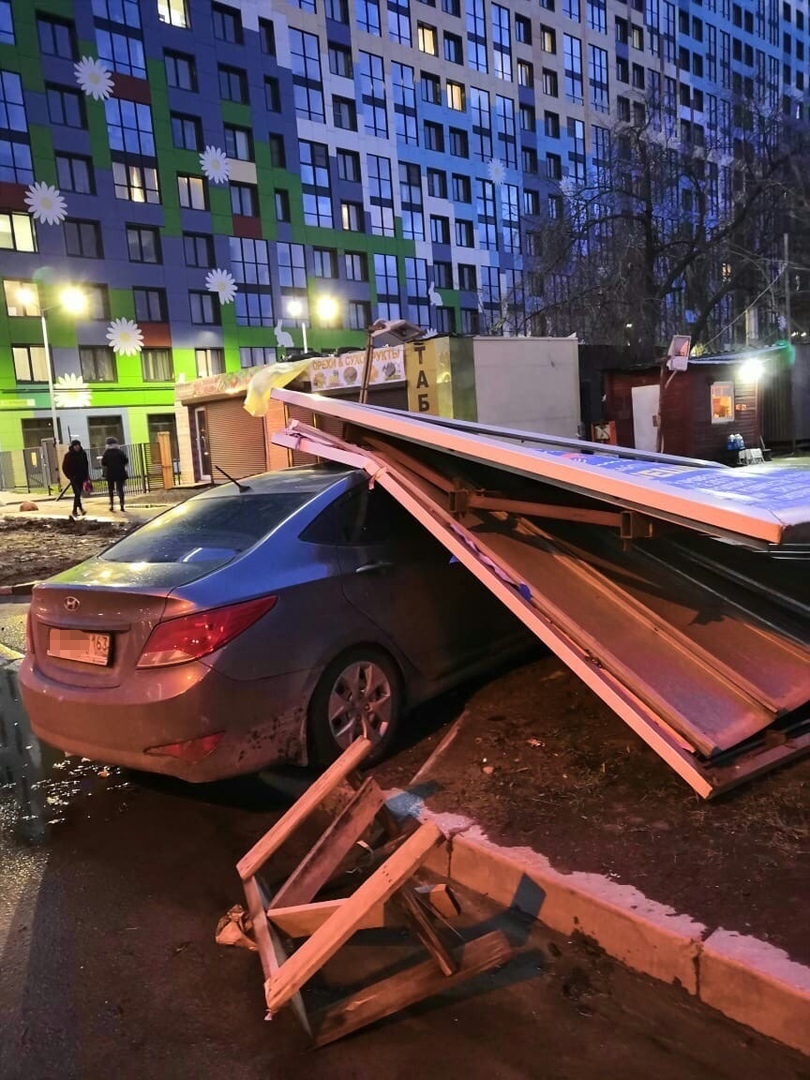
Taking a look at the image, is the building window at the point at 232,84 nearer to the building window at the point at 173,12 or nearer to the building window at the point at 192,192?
the building window at the point at 173,12

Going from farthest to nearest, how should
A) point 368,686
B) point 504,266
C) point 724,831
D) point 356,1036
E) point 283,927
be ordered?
point 504,266 < point 368,686 < point 724,831 < point 283,927 < point 356,1036

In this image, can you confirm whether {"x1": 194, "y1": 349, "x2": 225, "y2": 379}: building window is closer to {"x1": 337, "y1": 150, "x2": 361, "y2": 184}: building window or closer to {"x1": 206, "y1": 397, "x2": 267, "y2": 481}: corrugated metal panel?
{"x1": 337, "y1": 150, "x2": 361, "y2": 184}: building window

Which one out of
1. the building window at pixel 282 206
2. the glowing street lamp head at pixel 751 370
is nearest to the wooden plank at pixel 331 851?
the glowing street lamp head at pixel 751 370

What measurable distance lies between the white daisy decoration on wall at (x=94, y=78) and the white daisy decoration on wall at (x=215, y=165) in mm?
5189

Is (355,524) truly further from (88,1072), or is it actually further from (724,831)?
(88,1072)

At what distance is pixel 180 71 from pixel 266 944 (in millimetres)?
46789

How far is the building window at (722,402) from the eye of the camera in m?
20.4

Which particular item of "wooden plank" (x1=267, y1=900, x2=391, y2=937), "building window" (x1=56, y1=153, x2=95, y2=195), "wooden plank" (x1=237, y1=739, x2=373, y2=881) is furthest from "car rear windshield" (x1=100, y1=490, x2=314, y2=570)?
"building window" (x1=56, y1=153, x2=95, y2=195)

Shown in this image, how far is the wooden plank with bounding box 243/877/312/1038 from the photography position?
2377mm

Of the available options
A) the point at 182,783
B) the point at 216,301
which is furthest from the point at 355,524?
the point at 216,301

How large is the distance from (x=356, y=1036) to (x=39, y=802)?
99.7 inches

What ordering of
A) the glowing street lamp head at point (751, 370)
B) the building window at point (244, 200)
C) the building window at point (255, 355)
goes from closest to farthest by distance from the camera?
the glowing street lamp head at point (751, 370)
the building window at point (244, 200)
the building window at point (255, 355)

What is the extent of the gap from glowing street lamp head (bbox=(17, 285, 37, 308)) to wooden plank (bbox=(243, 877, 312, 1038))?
39.3 metres

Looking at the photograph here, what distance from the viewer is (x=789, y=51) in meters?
69.9
